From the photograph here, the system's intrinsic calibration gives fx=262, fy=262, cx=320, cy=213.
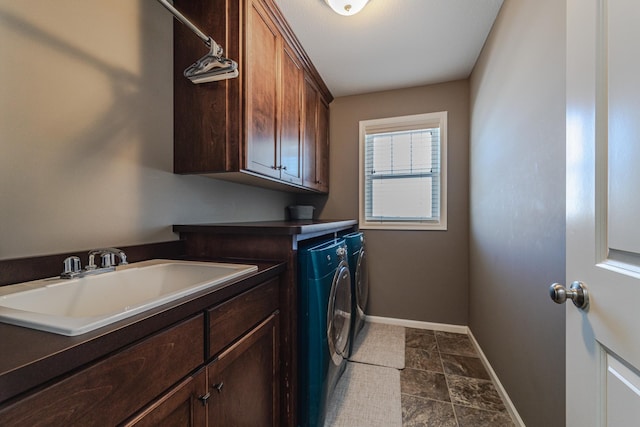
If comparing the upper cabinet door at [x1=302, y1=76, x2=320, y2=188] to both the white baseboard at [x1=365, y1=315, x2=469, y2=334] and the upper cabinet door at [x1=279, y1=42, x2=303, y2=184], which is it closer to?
the upper cabinet door at [x1=279, y1=42, x2=303, y2=184]

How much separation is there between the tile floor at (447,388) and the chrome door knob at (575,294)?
3.94ft

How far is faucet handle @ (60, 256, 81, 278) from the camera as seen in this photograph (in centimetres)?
91

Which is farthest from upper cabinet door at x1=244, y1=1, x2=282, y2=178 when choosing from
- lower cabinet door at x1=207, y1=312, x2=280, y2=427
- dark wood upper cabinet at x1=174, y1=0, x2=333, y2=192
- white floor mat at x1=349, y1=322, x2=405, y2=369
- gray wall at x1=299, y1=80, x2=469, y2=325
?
white floor mat at x1=349, y1=322, x2=405, y2=369

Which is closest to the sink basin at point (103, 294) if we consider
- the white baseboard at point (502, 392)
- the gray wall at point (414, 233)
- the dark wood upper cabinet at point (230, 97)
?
the dark wood upper cabinet at point (230, 97)

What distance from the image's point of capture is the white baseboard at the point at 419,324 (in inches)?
99.0

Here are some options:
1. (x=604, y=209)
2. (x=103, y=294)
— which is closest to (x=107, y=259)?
(x=103, y=294)

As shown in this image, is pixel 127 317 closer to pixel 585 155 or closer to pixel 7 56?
pixel 7 56

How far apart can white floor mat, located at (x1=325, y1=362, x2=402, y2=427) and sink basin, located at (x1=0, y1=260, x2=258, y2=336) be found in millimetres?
1107

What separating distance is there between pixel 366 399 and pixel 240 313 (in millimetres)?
1179

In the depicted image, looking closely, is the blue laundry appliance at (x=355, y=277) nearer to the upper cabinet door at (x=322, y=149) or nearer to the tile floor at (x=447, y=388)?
the tile floor at (x=447, y=388)

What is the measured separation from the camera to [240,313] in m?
0.97

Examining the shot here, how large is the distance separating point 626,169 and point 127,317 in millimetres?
1115

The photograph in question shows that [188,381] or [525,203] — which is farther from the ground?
[525,203]

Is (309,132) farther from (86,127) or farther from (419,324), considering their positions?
(419,324)
